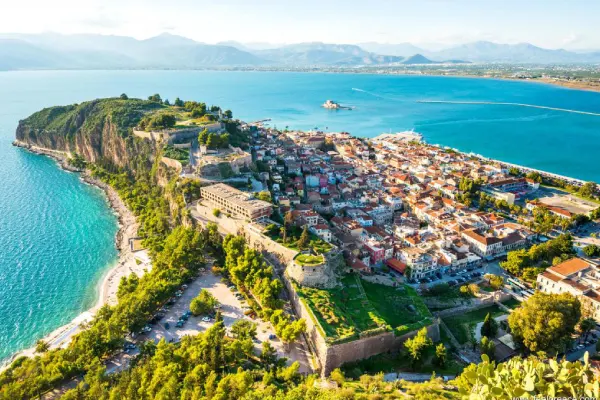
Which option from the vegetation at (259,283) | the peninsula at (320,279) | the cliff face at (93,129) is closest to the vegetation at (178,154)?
the peninsula at (320,279)

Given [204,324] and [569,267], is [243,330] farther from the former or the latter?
[569,267]

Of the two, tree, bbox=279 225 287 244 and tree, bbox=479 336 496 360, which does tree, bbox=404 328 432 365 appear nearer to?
tree, bbox=479 336 496 360

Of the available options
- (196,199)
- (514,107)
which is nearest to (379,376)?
(196,199)

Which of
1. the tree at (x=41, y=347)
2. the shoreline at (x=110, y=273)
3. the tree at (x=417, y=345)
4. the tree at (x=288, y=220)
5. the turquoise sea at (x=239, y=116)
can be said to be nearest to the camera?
the tree at (x=417, y=345)

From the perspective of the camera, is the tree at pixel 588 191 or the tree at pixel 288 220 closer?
the tree at pixel 288 220

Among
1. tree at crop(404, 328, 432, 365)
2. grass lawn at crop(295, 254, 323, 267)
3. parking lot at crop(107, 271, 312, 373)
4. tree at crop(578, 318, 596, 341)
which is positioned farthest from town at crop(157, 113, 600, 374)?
parking lot at crop(107, 271, 312, 373)

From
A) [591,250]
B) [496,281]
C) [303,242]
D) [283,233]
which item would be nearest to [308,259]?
[303,242]

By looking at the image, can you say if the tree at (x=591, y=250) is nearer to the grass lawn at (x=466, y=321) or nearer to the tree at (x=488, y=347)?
the grass lawn at (x=466, y=321)

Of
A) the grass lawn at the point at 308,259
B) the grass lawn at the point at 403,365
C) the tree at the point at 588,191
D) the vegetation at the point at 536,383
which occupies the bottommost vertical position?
the grass lawn at the point at 403,365
